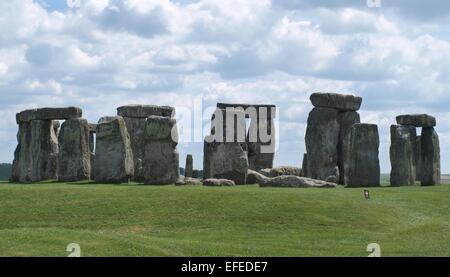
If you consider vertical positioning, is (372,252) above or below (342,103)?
below

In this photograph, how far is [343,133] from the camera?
164 ft

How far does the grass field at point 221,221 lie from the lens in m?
25.9

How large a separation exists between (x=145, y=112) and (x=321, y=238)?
24978 mm

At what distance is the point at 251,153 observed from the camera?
186 ft

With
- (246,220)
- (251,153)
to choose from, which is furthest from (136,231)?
(251,153)

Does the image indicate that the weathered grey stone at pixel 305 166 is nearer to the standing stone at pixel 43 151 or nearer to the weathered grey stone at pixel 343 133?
the weathered grey stone at pixel 343 133

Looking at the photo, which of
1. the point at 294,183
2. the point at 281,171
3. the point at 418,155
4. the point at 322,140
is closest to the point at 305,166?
the point at 281,171

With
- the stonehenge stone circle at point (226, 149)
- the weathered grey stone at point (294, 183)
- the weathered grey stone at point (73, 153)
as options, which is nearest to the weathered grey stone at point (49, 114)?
the weathered grey stone at point (73, 153)

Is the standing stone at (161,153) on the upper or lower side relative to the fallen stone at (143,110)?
lower

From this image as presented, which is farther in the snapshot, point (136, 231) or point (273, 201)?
point (273, 201)

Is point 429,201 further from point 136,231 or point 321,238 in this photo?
point 136,231

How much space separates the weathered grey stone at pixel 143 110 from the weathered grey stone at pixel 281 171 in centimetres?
636
